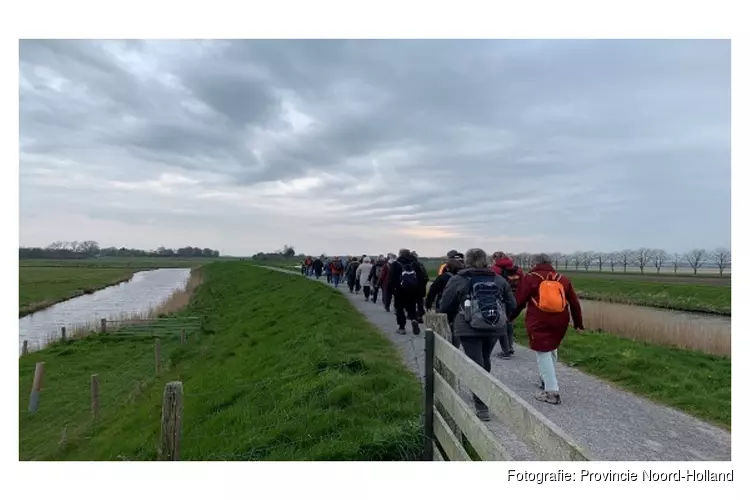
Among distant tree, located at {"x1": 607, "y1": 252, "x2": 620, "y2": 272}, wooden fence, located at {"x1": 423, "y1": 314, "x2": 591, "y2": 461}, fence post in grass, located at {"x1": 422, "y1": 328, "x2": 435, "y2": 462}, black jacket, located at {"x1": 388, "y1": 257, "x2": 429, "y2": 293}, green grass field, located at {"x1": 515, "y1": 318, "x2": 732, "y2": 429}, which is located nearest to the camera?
wooden fence, located at {"x1": 423, "y1": 314, "x2": 591, "y2": 461}

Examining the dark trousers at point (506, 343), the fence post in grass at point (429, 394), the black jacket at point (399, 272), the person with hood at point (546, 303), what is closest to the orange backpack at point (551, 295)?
the person with hood at point (546, 303)

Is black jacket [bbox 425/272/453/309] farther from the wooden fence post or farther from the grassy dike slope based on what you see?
the wooden fence post

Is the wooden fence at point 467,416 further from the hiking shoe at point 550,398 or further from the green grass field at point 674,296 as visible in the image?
the green grass field at point 674,296

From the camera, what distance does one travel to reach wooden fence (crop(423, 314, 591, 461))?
225 centimetres

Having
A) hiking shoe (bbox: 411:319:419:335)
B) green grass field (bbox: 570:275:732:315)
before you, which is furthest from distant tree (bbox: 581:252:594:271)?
hiking shoe (bbox: 411:319:419:335)

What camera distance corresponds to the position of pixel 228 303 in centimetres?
3378

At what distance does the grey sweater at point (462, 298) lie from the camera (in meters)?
5.62

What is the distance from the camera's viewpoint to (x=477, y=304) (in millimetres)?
5551

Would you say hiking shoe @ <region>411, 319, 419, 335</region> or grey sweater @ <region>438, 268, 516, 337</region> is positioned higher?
grey sweater @ <region>438, 268, 516, 337</region>

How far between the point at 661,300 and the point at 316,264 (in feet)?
72.7

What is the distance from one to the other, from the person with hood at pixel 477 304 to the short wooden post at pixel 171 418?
2.85 m

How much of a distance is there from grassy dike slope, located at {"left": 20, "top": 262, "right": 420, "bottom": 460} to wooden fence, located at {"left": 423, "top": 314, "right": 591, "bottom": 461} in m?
0.67

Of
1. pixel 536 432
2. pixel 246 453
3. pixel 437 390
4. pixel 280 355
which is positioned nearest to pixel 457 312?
pixel 437 390

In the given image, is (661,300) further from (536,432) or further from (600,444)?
(536,432)
